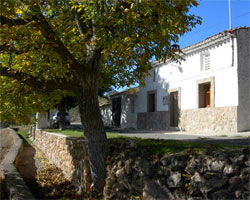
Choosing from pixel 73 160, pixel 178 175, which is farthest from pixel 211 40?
pixel 178 175

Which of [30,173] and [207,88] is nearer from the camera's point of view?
[30,173]

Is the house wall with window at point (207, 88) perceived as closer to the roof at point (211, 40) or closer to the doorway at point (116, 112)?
the roof at point (211, 40)

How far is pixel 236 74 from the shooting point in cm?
1241

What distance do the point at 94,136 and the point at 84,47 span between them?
2211 mm

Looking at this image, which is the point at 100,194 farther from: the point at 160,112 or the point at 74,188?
the point at 160,112

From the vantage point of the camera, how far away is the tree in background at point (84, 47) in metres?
4.78

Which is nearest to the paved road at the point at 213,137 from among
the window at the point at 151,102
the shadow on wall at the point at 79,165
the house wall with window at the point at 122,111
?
the shadow on wall at the point at 79,165

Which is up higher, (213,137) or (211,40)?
(211,40)

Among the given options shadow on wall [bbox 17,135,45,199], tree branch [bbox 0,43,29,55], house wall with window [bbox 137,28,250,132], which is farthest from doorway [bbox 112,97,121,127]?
tree branch [bbox 0,43,29,55]

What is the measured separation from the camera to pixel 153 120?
737 inches

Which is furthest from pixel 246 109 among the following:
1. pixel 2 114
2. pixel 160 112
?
pixel 2 114

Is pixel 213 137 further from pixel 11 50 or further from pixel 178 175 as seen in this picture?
pixel 11 50

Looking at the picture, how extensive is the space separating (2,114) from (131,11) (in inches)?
161

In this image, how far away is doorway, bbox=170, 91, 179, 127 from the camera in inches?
672
